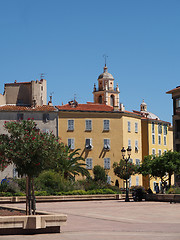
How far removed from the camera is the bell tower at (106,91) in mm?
126375

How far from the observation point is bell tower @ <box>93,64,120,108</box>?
4975 inches

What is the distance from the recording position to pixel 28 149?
62.0 ft

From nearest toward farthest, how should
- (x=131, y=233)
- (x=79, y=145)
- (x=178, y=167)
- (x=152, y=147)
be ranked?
(x=131, y=233), (x=178, y=167), (x=79, y=145), (x=152, y=147)

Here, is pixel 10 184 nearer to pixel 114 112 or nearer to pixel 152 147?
pixel 114 112

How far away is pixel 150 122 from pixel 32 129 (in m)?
65.3

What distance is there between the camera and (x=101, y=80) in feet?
429

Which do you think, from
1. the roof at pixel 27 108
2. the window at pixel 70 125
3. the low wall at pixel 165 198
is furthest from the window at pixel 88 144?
the low wall at pixel 165 198

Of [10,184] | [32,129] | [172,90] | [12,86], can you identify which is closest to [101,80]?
[12,86]

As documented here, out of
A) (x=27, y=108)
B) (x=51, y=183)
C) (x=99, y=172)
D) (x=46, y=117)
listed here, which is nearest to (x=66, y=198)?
(x=51, y=183)

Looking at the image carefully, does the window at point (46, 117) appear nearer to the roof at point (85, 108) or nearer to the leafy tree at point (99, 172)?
the roof at point (85, 108)

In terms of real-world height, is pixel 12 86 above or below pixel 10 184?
above

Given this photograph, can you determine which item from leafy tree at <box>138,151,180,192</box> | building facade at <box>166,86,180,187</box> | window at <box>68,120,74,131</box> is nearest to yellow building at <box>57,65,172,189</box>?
window at <box>68,120,74,131</box>

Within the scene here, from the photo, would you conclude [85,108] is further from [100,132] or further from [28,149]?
[28,149]

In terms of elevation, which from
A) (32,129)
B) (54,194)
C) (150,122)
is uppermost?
(150,122)
